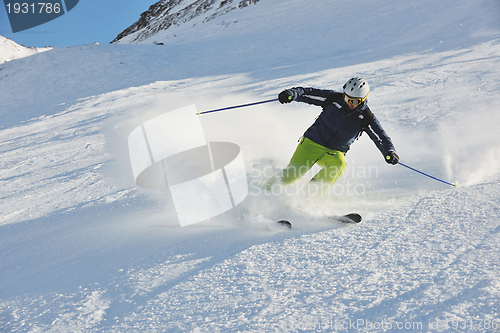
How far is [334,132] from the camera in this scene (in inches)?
128

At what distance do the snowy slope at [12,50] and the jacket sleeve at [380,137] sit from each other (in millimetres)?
34219

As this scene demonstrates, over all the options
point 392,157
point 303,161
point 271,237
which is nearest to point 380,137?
point 392,157

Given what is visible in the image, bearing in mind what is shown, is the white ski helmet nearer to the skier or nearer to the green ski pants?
the skier

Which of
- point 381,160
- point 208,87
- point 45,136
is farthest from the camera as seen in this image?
point 208,87

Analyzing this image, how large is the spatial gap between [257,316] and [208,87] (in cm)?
809

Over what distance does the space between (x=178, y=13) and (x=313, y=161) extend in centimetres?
3844

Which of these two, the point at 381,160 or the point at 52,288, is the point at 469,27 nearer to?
the point at 381,160

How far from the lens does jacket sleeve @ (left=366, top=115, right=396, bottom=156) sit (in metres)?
3.08

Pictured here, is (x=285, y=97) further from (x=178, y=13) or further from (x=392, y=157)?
(x=178, y=13)

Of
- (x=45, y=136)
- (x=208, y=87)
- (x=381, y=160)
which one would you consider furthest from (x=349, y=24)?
(x=45, y=136)

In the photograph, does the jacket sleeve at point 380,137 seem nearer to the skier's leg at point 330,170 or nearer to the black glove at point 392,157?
the black glove at point 392,157

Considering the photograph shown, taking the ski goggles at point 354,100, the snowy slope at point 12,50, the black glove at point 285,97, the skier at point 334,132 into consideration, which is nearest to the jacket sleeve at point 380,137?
the skier at point 334,132

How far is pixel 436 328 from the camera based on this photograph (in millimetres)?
1562

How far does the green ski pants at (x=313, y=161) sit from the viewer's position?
328cm
